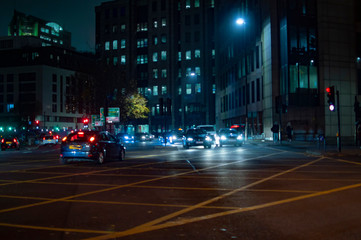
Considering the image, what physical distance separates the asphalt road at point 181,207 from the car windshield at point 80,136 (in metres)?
5.46

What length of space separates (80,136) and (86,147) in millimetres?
835

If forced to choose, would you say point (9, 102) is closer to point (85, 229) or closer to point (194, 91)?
point (194, 91)

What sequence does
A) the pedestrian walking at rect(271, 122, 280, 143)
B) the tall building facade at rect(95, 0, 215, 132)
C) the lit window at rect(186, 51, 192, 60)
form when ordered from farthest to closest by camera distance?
1. the lit window at rect(186, 51, 192, 60)
2. the tall building facade at rect(95, 0, 215, 132)
3. the pedestrian walking at rect(271, 122, 280, 143)

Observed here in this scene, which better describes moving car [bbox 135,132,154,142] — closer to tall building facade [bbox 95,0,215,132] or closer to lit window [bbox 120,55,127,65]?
tall building facade [bbox 95,0,215,132]

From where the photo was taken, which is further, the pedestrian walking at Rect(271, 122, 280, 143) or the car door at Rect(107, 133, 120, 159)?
the pedestrian walking at Rect(271, 122, 280, 143)

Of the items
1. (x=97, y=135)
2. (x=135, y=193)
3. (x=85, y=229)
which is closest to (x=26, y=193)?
(x=135, y=193)

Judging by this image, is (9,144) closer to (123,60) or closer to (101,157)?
(101,157)

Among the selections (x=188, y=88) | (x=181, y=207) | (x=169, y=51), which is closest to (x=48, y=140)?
(x=188, y=88)

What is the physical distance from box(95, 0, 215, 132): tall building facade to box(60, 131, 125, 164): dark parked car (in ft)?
208

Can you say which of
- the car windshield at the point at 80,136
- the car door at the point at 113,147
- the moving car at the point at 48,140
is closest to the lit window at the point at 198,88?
the moving car at the point at 48,140

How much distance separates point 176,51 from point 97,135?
7240 cm

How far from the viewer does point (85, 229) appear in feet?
20.4

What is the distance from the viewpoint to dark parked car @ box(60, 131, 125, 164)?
18.3 m

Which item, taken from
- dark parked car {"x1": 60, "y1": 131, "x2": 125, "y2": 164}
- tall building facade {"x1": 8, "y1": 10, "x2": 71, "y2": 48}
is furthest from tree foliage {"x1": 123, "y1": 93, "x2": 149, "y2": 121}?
tall building facade {"x1": 8, "y1": 10, "x2": 71, "y2": 48}
